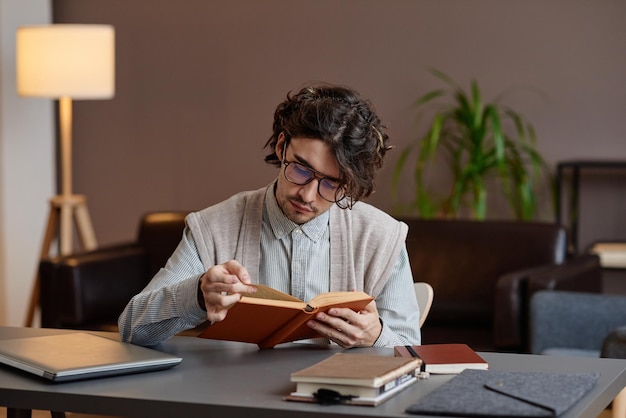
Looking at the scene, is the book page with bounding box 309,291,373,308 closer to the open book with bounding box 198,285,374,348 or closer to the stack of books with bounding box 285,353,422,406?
the open book with bounding box 198,285,374,348

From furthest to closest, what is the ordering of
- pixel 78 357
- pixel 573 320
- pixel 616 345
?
pixel 573 320 < pixel 616 345 < pixel 78 357

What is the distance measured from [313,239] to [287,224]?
7 centimetres

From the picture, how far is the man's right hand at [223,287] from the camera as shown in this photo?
1998 mm

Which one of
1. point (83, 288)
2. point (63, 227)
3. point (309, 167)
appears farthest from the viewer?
point (63, 227)

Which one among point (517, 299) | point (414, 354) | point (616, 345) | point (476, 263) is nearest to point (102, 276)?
point (476, 263)

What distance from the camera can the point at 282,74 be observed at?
18.9 feet

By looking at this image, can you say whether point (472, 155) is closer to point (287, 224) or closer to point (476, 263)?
point (476, 263)

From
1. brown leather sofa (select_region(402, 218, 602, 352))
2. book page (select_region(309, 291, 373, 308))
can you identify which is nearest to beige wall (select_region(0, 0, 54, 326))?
brown leather sofa (select_region(402, 218, 602, 352))

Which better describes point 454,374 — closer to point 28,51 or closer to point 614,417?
point 614,417

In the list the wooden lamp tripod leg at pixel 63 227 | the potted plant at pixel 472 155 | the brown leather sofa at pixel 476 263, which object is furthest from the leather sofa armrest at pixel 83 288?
the potted plant at pixel 472 155

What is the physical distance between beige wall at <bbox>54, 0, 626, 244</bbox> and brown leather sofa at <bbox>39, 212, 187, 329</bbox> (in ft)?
3.50

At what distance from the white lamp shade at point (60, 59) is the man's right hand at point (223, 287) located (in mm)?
3267

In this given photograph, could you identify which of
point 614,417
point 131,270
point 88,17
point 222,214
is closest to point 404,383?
point 614,417

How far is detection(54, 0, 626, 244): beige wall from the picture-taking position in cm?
524
